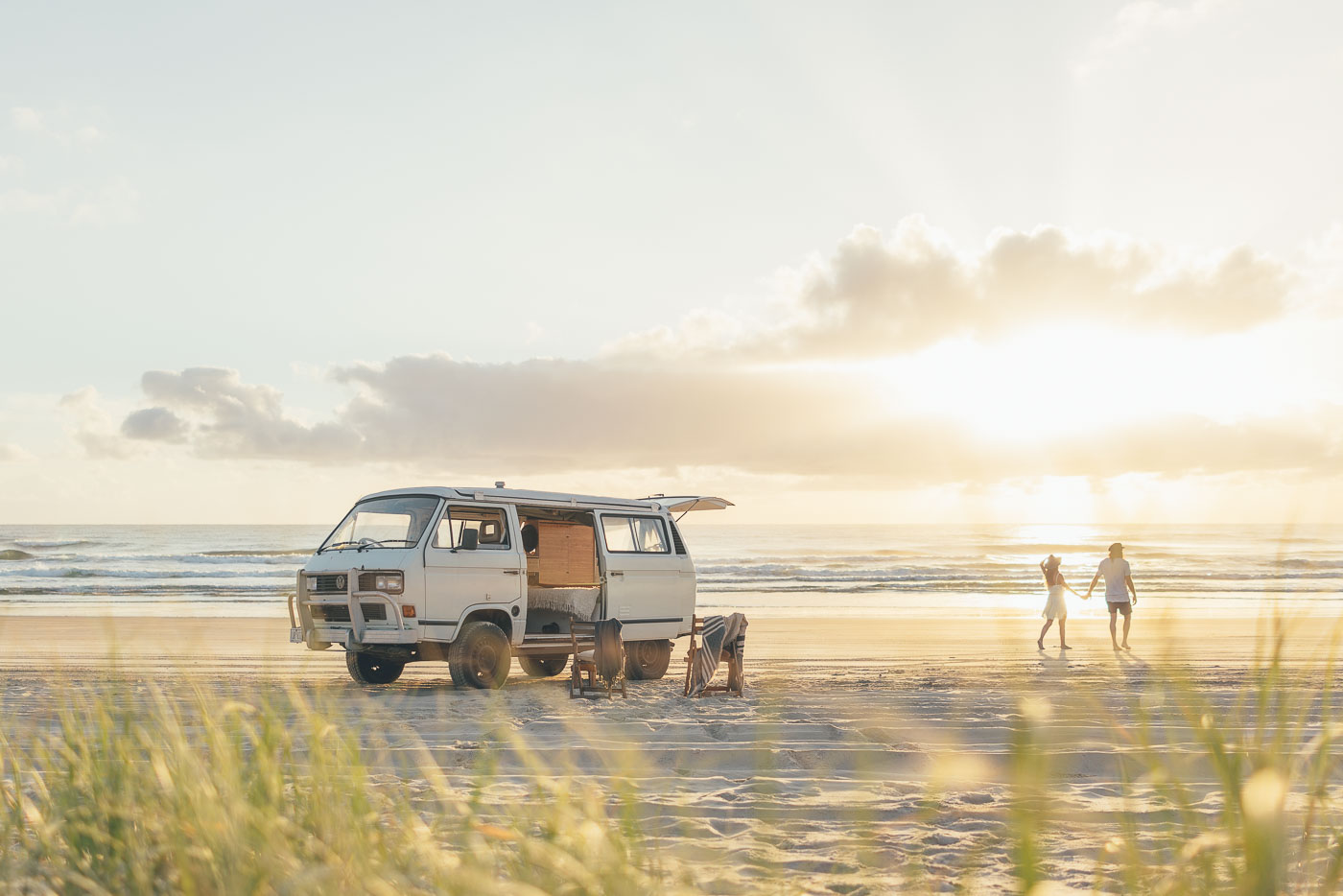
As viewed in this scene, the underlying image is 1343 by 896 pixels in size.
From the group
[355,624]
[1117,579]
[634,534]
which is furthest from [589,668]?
[1117,579]

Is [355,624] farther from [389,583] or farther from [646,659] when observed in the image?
[646,659]

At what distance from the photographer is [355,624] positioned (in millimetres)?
10602

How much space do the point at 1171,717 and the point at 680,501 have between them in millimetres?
6381

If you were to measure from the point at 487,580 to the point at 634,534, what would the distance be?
2.09m

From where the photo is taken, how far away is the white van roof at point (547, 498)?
1104 cm

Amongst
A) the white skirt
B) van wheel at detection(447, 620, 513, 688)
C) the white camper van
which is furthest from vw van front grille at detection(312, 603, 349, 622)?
the white skirt

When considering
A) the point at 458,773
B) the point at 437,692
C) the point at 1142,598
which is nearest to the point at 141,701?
the point at 437,692

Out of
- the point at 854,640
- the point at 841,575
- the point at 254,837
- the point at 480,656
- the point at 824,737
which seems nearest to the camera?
the point at 254,837

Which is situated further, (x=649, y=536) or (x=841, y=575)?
(x=841, y=575)

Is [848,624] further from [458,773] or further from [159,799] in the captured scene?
[159,799]

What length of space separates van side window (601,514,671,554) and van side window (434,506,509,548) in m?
1.22

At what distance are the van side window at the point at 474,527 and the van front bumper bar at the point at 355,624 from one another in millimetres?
829

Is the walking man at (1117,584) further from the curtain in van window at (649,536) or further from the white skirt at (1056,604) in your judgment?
the curtain in van window at (649,536)

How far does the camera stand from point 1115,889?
14.1 feet
